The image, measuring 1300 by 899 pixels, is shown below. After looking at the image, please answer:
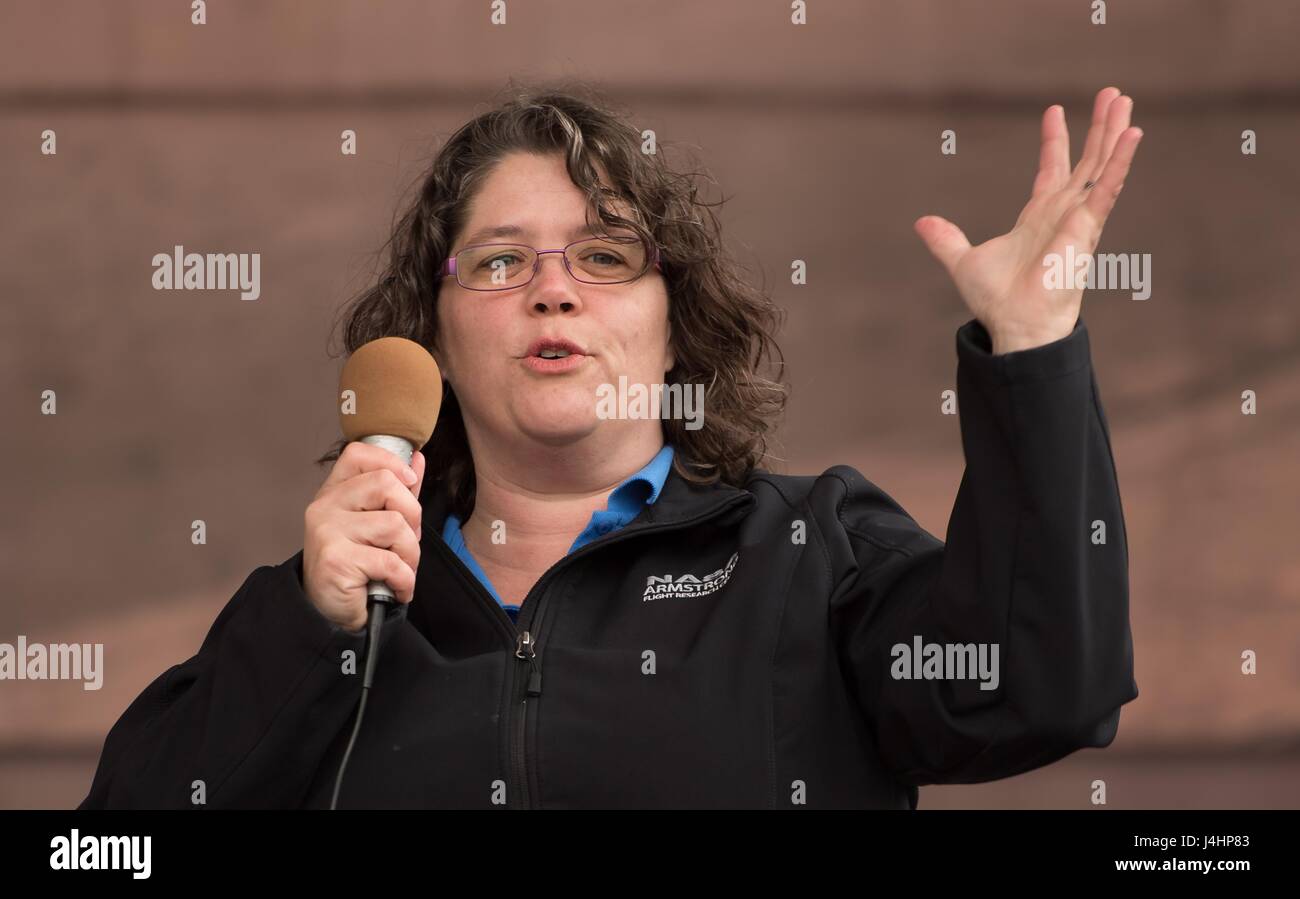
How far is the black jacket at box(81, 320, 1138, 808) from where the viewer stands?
1.20m

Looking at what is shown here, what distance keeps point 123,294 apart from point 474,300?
1682 millimetres

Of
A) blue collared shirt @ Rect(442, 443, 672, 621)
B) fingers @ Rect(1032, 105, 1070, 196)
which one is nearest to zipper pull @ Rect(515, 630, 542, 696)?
blue collared shirt @ Rect(442, 443, 672, 621)

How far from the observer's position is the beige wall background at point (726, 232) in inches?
117

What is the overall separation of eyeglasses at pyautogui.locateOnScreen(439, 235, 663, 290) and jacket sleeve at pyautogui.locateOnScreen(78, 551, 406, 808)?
15.9 inches

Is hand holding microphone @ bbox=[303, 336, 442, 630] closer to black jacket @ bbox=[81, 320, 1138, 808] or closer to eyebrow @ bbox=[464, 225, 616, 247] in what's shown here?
black jacket @ bbox=[81, 320, 1138, 808]

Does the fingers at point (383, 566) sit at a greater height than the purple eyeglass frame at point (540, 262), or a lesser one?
lesser

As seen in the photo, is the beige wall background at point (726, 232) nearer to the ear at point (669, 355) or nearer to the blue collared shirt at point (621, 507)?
the ear at point (669, 355)

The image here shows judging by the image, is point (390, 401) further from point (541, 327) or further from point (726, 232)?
point (726, 232)

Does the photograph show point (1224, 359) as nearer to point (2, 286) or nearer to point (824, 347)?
point (824, 347)

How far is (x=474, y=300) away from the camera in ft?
5.33

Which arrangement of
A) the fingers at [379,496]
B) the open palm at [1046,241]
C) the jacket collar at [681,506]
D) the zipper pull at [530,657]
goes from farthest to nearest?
the jacket collar at [681,506], the zipper pull at [530,657], the fingers at [379,496], the open palm at [1046,241]

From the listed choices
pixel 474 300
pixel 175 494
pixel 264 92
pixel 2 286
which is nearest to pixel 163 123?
pixel 264 92

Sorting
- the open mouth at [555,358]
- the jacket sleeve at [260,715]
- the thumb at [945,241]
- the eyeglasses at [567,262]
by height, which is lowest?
the jacket sleeve at [260,715]

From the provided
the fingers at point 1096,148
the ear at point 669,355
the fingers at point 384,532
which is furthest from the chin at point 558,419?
the fingers at point 1096,148
